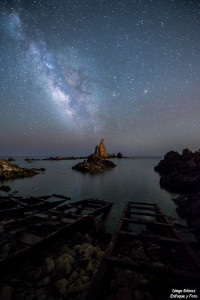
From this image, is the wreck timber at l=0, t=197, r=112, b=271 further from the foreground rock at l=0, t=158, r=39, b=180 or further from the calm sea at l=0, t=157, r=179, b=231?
the foreground rock at l=0, t=158, r=39, b=180

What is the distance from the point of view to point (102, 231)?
328 inches

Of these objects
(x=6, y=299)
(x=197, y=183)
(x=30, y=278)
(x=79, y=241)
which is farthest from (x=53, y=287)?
(x=197, y=183)

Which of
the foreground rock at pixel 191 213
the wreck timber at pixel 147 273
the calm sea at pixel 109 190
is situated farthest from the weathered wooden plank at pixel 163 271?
the foreground rock at pixel 191 213

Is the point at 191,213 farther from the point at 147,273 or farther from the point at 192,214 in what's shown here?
the point at 147,273

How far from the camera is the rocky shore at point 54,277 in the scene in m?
3.82

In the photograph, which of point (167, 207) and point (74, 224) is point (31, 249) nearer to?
point (74, 224)

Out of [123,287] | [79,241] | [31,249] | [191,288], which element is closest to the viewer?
[191,288]

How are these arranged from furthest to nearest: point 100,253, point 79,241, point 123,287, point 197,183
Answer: point 197,183
point 79,241
point 100,253
point 123,287

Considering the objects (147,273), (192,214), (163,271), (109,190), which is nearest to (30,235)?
(147,273)

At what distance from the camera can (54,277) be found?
4.40 meters

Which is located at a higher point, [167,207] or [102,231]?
[102,231]

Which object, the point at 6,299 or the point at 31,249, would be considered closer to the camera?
the point at 6,299

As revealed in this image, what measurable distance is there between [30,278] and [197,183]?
23.0 metres

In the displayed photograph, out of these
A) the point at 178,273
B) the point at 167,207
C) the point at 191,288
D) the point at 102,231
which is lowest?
the point at 167,207
